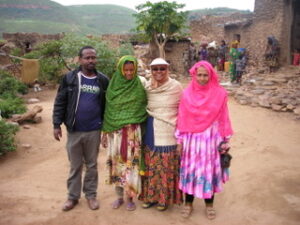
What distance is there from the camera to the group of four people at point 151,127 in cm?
276

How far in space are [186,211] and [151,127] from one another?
3.08ft

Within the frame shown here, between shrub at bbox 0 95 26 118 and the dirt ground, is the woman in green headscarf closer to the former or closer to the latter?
the dirt ground

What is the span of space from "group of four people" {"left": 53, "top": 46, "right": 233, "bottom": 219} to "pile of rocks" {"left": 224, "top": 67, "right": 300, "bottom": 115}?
214 inches

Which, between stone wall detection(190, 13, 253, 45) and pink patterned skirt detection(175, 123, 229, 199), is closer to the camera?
pink patterned skirt detection(175, 123, 229, 199)

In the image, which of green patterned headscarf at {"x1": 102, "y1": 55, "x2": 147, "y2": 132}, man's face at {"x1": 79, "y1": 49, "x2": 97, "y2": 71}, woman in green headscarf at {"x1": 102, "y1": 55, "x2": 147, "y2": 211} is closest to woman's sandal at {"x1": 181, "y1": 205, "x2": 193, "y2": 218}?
woman in green headscarf at {"x1": 102, "y1": 55, "x2": 147, "y2": 211}

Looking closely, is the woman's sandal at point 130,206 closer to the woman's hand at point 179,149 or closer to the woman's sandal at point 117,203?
the woman's sandal at point 117,203

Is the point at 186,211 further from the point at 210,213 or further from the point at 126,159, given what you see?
Answer: the point at 126,159

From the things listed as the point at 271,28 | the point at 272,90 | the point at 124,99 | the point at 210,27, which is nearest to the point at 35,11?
the point at 210,27

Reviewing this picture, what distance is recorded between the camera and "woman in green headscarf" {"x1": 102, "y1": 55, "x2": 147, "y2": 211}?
2.87m

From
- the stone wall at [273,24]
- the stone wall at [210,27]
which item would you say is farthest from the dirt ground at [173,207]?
the stone wall at [210,27]

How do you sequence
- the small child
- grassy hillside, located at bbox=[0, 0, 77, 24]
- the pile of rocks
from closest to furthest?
1. the pile of rocks
2. the small child
3. grassy hillside, located at bbox=[0, 0, 77, 24]

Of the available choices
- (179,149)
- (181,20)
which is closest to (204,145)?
(179,149)

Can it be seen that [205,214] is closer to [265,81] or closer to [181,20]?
[265,81]

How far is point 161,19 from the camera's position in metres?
14.3
